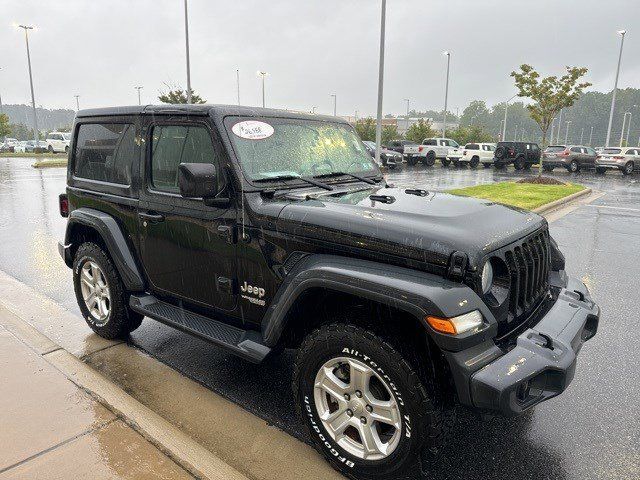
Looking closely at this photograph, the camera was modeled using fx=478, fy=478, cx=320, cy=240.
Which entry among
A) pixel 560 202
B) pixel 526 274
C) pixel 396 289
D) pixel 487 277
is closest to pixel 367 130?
pixel 560 202

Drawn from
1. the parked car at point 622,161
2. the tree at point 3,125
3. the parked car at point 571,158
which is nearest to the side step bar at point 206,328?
the parked car at point 571,158

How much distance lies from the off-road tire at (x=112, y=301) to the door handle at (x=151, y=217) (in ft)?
2.07

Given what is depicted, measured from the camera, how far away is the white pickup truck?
3097 centimetres

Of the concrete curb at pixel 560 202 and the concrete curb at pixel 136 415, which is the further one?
the concrete curb at pixel 560 202

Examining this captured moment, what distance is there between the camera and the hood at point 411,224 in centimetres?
229

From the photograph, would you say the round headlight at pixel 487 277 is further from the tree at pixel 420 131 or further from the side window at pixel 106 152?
the tree at pixel 420 131

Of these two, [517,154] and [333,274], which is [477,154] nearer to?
[517,154]

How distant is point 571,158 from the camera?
28094 mm

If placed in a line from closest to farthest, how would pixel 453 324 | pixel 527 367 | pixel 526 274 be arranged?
pixel 453 324
pixel 527 367
pixel 526 274

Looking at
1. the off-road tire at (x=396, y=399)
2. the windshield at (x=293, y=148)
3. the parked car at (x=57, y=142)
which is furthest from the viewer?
the parked car at (x=57, y=142)

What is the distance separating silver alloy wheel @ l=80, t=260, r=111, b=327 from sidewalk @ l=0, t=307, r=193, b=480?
0.70 m

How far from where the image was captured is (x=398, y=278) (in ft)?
7.39

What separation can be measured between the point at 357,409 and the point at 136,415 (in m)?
1.42

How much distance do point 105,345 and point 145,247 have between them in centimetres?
105
